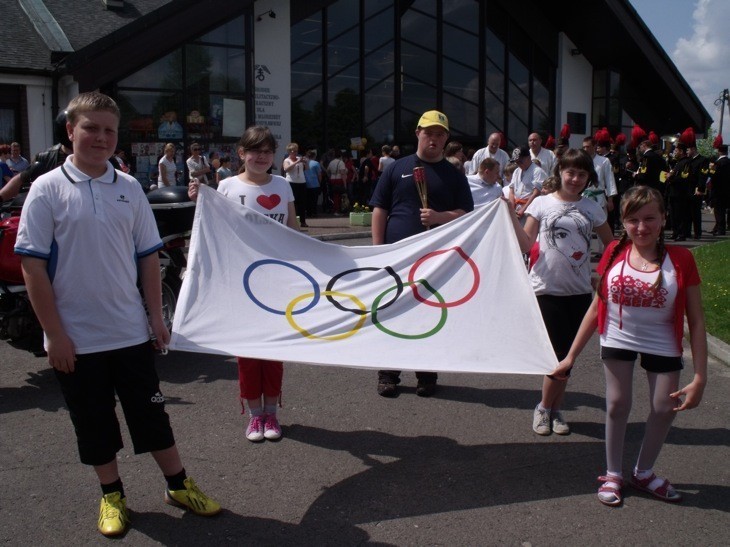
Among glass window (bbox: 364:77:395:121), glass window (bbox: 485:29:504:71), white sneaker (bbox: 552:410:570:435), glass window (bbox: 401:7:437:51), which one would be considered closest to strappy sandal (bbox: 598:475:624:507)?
white sneaker (bbox: 552:410:570:435)

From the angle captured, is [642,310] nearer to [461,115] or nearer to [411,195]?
[411,195]

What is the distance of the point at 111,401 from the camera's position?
12.3 feet

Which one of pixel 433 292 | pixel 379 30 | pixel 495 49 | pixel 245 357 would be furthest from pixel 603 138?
pixel 495 49

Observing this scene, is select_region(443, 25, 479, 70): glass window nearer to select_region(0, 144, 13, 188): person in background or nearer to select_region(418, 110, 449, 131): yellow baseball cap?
select_region(0, 144, 13, 188): person in background

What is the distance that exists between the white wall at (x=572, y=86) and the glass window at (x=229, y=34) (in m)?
13.5

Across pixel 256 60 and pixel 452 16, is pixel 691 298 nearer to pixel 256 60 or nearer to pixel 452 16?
pixel 256 60

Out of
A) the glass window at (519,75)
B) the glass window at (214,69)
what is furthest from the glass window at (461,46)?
the glass window at (214,69)

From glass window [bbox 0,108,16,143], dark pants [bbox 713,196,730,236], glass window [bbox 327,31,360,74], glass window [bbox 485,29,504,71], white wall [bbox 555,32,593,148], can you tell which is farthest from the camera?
white wall [bbox 555,32,593,148]

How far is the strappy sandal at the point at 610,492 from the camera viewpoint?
405cm

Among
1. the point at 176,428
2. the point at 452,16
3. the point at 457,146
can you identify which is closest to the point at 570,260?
the point at 176,428

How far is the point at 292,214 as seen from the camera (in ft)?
17.5

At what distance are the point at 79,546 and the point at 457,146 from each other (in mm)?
7280

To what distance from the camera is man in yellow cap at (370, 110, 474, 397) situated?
556cm

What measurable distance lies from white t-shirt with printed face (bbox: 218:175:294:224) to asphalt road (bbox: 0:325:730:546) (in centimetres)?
146
